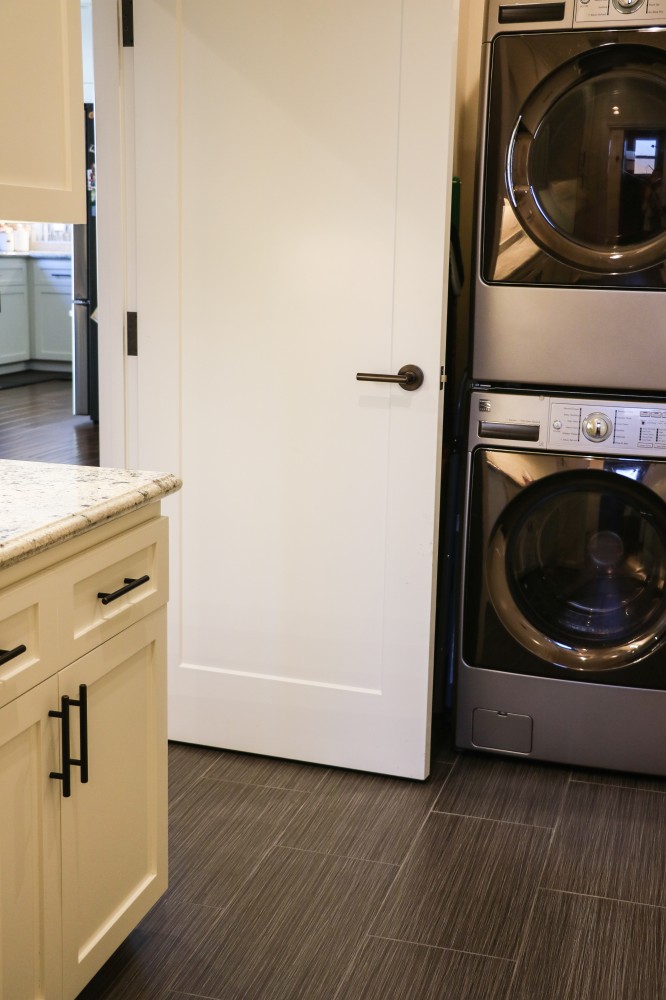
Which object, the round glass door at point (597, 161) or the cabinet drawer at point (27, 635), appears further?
the round glass door at point (597, 161)

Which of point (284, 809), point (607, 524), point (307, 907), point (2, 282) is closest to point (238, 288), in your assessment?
point (607, 524)

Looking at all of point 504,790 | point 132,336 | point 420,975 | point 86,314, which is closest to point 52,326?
point 86,314

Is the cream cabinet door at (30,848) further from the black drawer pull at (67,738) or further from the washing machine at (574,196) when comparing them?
the washing machine at (574,196)

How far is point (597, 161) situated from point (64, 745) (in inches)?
67.5

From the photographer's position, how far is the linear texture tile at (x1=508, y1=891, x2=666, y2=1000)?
5.96 ft

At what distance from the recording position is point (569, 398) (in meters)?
2.48

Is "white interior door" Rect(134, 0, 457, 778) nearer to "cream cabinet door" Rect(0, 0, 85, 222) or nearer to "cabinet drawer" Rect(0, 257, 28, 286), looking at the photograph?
"cream cabinet door" Rect(0, 0, 85, 222)

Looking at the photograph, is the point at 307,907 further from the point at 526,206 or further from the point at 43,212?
the point at 526,206

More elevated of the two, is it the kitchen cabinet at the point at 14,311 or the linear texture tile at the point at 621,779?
the kitchen cabinet at the point at 14,311

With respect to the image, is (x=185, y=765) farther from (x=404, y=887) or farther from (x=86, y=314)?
(x=86, y=314)

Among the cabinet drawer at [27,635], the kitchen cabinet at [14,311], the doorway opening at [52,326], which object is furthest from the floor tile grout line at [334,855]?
the kitchen cabinet at [14,311]

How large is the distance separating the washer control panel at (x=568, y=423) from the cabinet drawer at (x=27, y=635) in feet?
4.44

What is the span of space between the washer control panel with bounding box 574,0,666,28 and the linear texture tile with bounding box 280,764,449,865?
5.85 feet

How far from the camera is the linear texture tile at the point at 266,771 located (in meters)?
2.57
